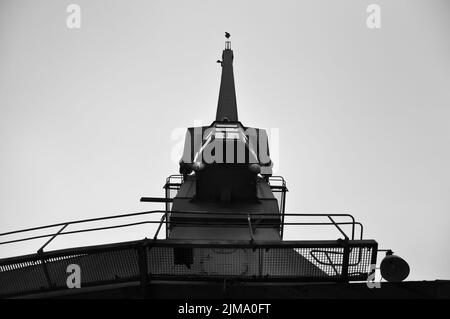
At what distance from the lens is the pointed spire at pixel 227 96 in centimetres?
1827

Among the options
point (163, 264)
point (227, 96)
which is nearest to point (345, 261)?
point (163, 264)

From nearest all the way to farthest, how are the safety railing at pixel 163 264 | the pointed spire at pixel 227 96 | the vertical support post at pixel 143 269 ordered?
the vertical support post at pixel 143 269 < the safety railing at pixel 163 264 < the pointed spire at pixel 227 96

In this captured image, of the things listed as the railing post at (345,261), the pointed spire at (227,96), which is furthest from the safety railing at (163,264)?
the pointed spire at (227,96)

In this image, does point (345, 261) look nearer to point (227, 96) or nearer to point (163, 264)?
point (163, 264)

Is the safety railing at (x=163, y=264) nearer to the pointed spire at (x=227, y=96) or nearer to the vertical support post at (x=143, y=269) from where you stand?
the vertical support post at (x=143, y=269)

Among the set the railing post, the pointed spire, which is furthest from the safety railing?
the pointed spire

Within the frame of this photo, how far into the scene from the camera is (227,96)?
762 inches

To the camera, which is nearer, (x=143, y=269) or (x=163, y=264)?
(x=143, y=269)

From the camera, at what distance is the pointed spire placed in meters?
18.3

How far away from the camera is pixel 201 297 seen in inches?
179
